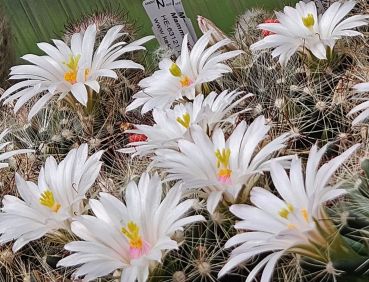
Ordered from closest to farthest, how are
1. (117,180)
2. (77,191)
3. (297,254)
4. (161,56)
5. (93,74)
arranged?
(297,254) < (77,191) < (117,180) < (93,74) < (161,56)

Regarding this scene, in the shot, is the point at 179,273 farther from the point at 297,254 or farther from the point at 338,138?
the point at 338,138

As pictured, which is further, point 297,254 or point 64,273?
point 64,273

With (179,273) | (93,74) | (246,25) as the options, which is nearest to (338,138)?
(179,273)

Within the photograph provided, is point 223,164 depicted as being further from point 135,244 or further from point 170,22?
point 170,22

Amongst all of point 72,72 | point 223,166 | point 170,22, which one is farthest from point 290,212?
point 170,22

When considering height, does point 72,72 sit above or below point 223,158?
above

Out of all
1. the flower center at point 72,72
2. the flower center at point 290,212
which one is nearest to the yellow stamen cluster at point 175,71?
the flower center at point 72,72
